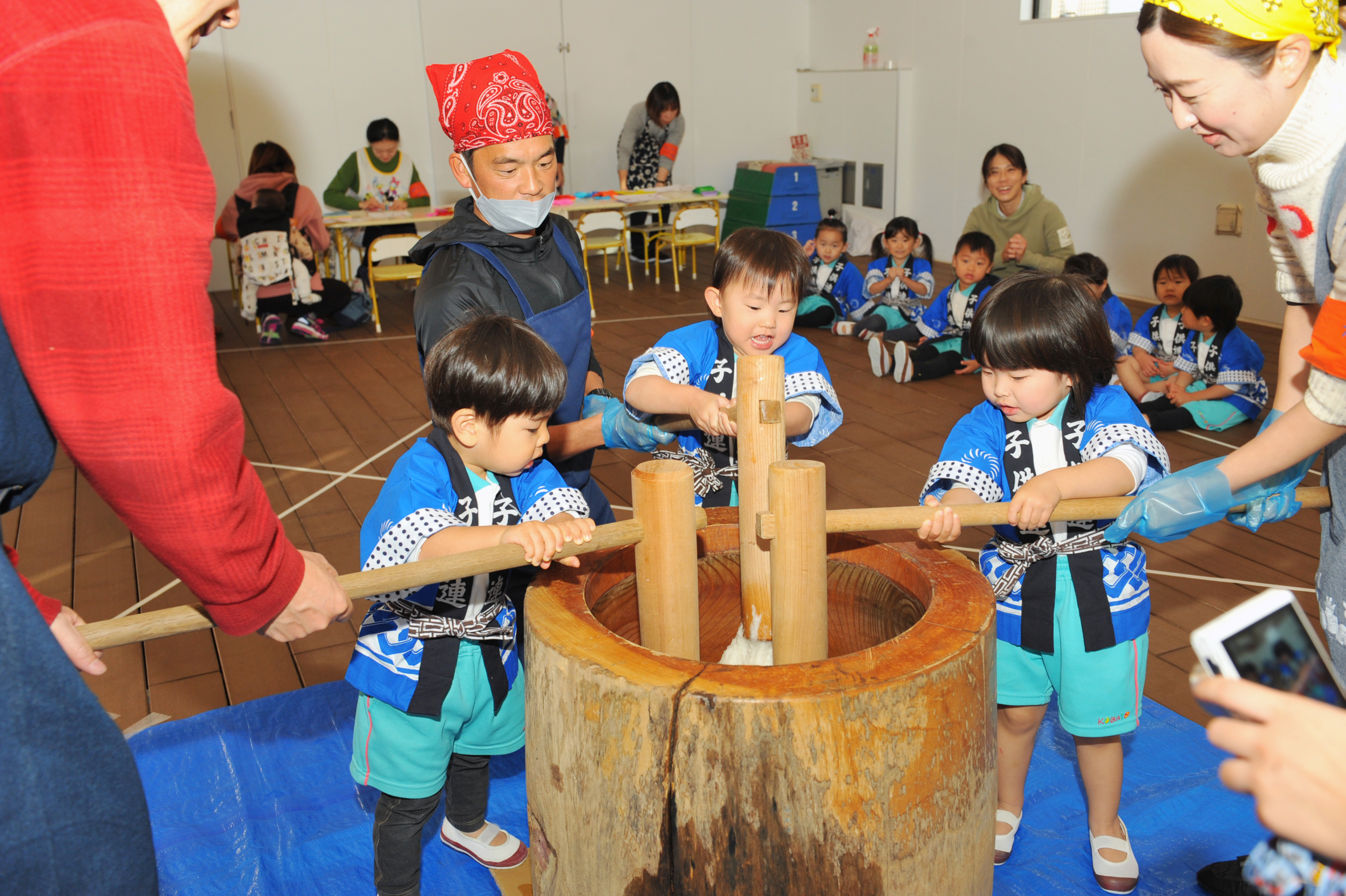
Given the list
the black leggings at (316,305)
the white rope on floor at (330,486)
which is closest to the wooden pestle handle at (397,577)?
the white rope on floor at (330,486)

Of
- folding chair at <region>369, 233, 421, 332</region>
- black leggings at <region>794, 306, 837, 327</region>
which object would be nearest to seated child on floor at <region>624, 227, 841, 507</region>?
black leggings at <region>794, 306, 837, 327</region>

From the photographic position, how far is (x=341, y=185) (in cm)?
683

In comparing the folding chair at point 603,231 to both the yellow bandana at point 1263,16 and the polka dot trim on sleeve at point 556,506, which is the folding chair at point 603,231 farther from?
the yellow bandana at point 1263,16

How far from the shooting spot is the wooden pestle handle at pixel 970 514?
4.20 feet

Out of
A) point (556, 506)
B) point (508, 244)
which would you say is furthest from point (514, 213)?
point (556, 506)

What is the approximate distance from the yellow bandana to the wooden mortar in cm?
70

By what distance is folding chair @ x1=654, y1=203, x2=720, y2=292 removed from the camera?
719 centimetres

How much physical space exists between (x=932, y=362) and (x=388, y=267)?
12.3 ft

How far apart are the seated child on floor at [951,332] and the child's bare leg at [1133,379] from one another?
68cm

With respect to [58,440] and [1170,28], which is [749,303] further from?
[58,440]

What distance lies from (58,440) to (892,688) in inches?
30.9

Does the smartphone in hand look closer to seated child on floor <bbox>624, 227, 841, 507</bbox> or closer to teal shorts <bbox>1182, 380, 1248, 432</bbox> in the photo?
seated child on floor <bbox>624, 227, 841, 507</bbox>

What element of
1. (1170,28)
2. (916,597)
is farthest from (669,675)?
(1170,28)

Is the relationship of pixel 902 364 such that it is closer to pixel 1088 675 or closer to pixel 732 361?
pixel 732 361
